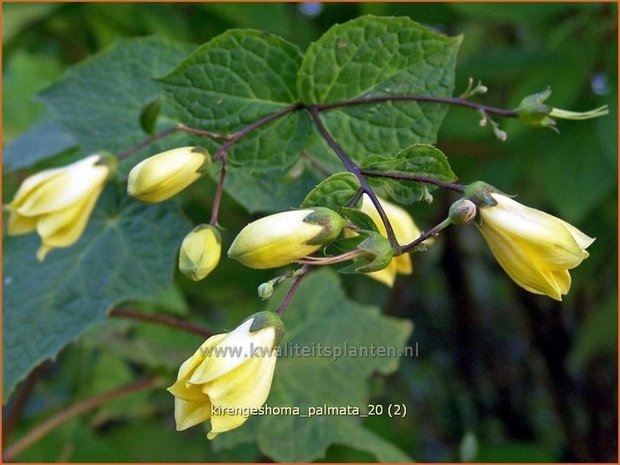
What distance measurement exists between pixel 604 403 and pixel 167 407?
3.17 ft

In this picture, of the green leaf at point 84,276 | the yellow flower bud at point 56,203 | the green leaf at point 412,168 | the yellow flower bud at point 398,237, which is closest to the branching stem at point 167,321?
the green leaf at point 84,276

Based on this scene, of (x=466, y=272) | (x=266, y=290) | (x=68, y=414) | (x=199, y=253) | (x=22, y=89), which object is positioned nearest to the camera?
(x=266, y=290)

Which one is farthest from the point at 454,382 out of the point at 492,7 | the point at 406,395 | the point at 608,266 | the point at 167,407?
the point at 492,7

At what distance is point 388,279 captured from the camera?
0.77m

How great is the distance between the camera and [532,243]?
1.96ft

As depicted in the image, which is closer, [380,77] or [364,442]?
[380,77]

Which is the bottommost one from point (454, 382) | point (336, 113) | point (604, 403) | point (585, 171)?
point (454, 382)

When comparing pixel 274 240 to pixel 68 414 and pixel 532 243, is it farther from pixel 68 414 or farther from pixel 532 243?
pixel 68 414

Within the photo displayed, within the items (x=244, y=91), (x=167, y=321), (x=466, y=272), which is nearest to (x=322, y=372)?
(x=167, y=321)

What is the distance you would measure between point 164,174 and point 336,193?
0.53 ft

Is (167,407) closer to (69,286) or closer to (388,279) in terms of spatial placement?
(69,286)

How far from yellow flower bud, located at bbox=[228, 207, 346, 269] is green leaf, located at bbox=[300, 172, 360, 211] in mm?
36

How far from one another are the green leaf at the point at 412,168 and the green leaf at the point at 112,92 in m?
0.41

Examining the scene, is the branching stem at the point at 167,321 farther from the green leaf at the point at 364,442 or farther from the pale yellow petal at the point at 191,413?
the pale yellow petal at the point at 191,413
